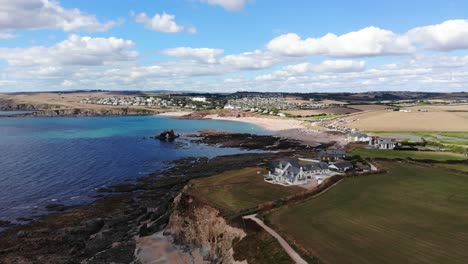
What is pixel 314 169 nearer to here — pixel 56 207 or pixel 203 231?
pixel 203 231

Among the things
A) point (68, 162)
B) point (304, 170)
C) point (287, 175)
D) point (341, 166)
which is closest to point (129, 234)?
point (287, 175)

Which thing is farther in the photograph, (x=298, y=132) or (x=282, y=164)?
(x=298, y=132)

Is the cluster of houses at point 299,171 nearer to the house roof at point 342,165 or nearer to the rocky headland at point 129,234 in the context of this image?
the house roof at point 342,165

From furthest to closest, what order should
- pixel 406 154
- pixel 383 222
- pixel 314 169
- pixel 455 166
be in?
pixel 406 154
pixel 455 166
pixel 314 169
pixel 383 222

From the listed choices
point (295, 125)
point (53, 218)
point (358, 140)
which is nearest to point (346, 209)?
point (53, 218)

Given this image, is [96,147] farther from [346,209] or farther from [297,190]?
[346,209]

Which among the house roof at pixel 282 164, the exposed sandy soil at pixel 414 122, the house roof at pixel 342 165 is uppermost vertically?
the house roof at pixel 282 164

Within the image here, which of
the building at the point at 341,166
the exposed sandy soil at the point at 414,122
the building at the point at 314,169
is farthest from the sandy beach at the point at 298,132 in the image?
the building at the point at 314,169
